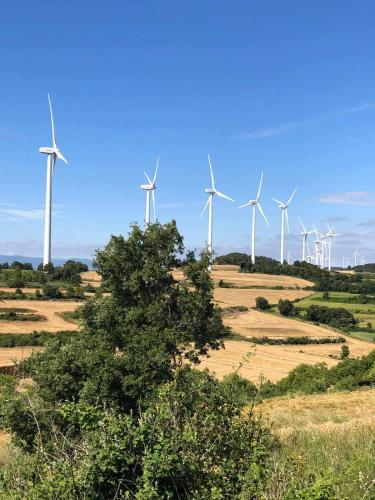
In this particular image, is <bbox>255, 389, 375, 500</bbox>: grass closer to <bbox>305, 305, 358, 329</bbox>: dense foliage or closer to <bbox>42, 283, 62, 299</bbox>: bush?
<bbox>305, 305, 358, 329</bbox>: dense foliage

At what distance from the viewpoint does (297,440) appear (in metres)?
13.0

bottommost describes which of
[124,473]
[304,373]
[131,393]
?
[304,373]

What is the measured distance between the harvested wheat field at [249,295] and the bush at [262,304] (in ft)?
4.45

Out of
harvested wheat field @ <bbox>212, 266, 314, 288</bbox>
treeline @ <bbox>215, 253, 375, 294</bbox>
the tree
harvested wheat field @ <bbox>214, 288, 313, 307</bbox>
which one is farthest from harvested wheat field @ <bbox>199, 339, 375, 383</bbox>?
treeline @ <bbox>215, 253, 375, 294</bbox>

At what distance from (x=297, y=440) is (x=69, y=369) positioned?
538 inches

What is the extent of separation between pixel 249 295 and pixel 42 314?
60.3 metres

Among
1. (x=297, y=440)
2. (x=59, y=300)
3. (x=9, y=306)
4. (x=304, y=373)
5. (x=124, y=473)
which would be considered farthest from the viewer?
(x=59, y=300)

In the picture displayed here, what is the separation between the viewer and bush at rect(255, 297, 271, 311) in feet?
438

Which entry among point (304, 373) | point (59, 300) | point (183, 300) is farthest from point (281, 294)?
point (183, 300)

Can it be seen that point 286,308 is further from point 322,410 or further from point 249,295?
point 322,410

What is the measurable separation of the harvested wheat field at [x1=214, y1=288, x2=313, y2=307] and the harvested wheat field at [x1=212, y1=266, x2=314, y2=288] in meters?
8.33

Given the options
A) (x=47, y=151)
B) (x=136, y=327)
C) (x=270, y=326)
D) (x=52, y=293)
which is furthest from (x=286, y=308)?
(x=136, y=327)

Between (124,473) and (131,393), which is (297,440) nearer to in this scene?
(124,473)

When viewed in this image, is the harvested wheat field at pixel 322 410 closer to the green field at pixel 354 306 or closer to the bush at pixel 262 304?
the green field at pixel 354 306
